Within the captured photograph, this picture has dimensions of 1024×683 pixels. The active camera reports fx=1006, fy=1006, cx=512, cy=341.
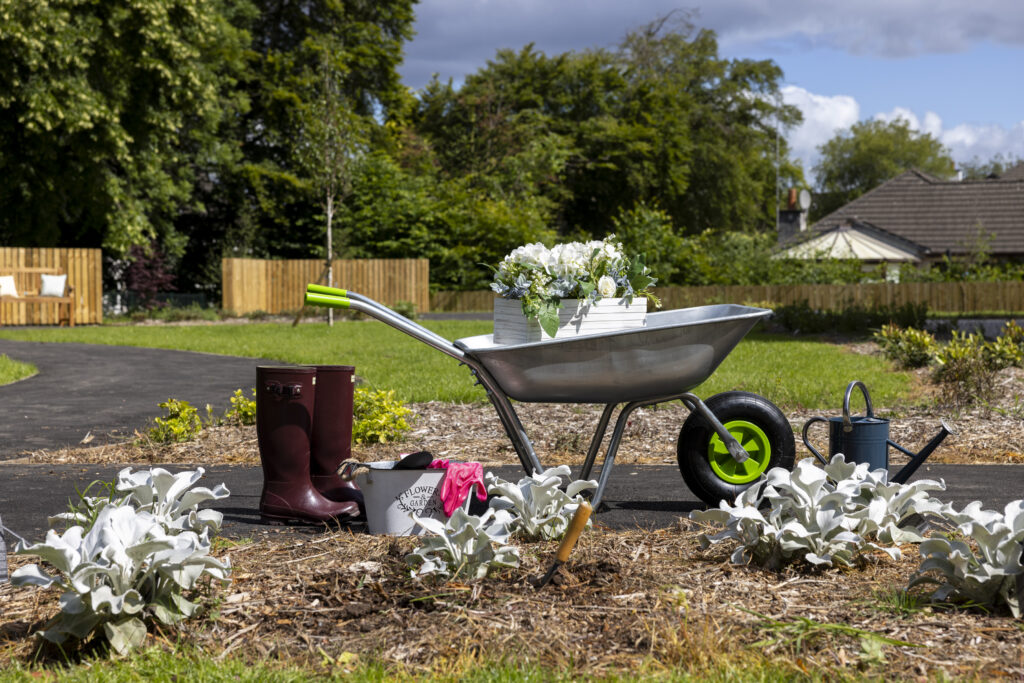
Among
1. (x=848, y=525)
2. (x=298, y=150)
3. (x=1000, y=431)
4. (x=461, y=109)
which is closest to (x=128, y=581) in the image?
(x=848, y=525)

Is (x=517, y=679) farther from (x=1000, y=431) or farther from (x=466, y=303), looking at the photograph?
(x=466, y=303)

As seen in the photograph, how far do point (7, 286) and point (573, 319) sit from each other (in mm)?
19693

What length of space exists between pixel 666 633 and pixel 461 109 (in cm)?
A: 3149

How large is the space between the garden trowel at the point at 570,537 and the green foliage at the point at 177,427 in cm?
359

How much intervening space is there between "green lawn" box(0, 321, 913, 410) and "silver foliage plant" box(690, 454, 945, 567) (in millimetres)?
4043

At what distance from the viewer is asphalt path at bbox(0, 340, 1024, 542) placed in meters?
4.13

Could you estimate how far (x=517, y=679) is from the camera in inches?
89.3

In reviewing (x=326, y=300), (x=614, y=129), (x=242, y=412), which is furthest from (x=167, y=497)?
(x=614, y=129)

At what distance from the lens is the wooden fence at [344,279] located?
2617cm

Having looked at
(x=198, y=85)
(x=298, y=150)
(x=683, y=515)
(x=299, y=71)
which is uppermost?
(x=299, y=71)

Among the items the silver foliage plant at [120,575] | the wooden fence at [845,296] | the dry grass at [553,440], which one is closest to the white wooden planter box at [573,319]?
the dry grass at [553,440]

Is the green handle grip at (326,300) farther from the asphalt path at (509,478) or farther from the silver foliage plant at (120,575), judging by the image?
the silver foliage plant at (120,575)

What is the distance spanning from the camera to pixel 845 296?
982 inches

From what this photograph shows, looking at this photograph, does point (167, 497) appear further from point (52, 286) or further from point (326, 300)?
point (52, 286)
